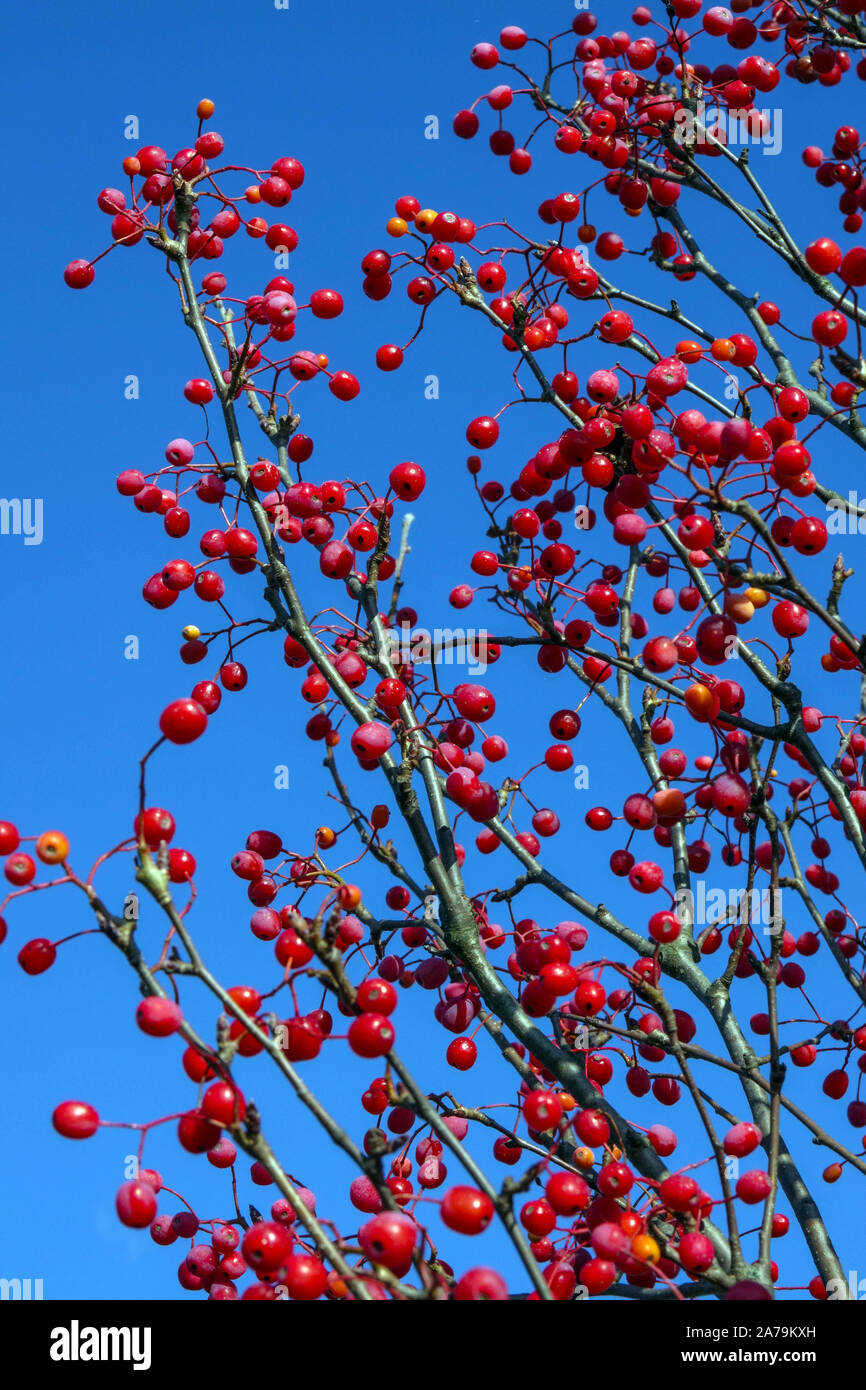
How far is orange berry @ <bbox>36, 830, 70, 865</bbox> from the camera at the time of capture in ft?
8.77

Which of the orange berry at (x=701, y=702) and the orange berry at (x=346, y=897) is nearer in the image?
the orange berry at (x=346, y=897)

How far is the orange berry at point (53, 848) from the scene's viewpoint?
267 centimetres

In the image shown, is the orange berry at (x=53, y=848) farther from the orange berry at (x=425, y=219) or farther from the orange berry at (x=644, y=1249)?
the orange berry at (x=425, y=219)

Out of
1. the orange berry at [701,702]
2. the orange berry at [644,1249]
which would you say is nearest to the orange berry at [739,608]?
the orange berry at [701,702]

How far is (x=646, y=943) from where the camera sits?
4676mm

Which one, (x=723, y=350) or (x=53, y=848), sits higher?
(x=723, y=350)

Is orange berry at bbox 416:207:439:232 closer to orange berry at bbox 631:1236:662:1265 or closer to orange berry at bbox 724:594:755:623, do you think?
orange berry at bbox 724:594:755:623

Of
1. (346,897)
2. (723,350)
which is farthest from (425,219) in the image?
(346,897)

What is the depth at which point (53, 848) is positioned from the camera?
106 inches

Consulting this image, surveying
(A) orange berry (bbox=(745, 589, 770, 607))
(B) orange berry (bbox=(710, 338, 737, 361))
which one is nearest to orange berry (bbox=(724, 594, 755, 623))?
(A) orange berry (bbox=(745, 589, 770, 607))

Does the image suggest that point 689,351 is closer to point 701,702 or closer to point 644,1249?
point 701,702

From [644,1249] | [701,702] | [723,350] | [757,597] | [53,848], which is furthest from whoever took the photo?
[723,350]

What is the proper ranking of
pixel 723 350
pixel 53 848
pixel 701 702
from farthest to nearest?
1. pixel 723 350
2. pixel 701 702
3. pixel 53 848
